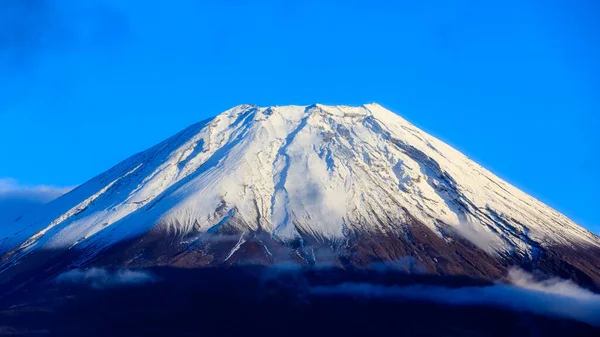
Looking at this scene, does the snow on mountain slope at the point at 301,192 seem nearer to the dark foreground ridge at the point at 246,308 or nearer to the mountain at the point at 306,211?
the mountain at the point at 306,211

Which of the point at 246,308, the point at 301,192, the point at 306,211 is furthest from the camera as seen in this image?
the point at 301,192

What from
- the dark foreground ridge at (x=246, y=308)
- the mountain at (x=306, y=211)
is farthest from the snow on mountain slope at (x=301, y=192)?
the dark foreground ridge at (x=246, y=308)

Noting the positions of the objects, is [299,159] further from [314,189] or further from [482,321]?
[482,321]

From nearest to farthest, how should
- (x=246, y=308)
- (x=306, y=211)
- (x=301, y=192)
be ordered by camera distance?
(x=246, y=308) → (x=306, y=211) → (x=301, y=192)

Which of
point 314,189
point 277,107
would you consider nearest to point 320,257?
point 314,189

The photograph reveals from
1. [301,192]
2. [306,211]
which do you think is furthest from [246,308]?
[301,192]

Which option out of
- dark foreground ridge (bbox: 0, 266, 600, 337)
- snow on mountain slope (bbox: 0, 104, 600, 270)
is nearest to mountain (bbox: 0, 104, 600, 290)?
snow on mountain slope (bbox: 0, 104, 600, 270)

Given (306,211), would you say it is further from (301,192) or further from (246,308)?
(246,308)
